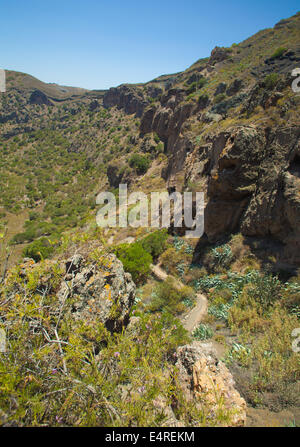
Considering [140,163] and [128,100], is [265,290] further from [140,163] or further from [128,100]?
[128,100]

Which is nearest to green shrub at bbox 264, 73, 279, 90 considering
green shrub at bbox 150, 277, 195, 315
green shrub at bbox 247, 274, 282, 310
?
green shrub at bbox 247, 274, 282, 310

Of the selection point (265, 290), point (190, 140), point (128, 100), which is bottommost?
point (265, 290)

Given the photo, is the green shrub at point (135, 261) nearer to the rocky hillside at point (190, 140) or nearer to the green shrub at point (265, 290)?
the rocky hillside at point (190, 140)

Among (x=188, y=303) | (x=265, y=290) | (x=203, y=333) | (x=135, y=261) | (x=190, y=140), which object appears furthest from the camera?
(x=190, y=140)

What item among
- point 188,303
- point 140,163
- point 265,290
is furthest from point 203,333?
point 140,163

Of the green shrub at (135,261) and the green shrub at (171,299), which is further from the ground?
the green shrub at (135,261)

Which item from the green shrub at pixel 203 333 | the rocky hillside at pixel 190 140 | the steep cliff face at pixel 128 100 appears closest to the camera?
the green shrub at pixel 203 333

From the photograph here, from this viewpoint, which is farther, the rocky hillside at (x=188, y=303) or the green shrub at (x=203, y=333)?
the green shrub at (x=203, y=333)

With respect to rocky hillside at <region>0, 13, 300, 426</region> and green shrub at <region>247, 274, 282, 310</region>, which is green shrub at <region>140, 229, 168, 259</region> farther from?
green shrub at <region>247, 274, 282, 310</region>

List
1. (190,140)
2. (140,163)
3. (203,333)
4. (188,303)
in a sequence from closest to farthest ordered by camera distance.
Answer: (203,333) → (188,303) → (190,140) → (140,163)

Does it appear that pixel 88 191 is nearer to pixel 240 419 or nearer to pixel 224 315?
pixel 224 315

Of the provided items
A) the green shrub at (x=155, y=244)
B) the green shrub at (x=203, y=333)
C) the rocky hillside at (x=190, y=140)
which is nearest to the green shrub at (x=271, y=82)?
the rocky hillside at (x=190, y=140)

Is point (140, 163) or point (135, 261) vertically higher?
point (140, 163)
